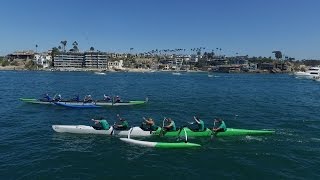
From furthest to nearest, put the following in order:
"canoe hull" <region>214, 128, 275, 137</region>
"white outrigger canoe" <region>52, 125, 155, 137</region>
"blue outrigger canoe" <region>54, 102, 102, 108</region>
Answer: "blue outrigger canoe" <region>54, 102, 102, 108</region>, "canoe hull" <region>214, 128, 275, 137</region>, "white outrigger canoe" <region>52, 125, 155, 137</region>

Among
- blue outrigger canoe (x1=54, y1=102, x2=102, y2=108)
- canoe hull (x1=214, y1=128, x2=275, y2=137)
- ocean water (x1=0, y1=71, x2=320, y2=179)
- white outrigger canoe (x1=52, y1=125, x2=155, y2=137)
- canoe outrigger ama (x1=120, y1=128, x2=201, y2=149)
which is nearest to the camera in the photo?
ocean water (x1=0, y1=71, x2=320, y2=179)

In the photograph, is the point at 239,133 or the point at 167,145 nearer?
the point at 167,145

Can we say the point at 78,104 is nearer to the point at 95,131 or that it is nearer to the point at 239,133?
the point at 95,131

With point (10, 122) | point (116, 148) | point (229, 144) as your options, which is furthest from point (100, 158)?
point (10, 122)

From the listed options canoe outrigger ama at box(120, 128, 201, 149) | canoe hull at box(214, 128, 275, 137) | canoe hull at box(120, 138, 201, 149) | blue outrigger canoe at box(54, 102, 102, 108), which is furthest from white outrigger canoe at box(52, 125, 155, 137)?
blue outrigger canoe at box(54, 102, 102, 108)

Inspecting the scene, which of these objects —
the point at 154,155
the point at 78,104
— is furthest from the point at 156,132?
the point at 78,104

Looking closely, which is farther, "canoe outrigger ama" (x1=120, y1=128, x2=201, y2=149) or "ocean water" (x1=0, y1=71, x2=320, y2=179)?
"canoe outrigger ama" (x1=120, y1=128, x2=201, y2=149)

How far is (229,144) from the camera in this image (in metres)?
31.5

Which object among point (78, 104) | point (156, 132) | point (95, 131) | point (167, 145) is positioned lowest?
point (167, 145)

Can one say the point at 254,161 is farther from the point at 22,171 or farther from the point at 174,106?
the point at 174,106

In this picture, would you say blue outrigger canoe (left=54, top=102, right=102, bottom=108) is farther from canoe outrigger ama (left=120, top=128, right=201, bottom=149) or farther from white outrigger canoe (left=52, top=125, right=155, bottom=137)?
canoe outrigger ama (left=120, top=128, right=201, bottom=149)

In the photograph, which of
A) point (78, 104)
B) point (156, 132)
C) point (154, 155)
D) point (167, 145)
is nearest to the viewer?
point (154, 155)

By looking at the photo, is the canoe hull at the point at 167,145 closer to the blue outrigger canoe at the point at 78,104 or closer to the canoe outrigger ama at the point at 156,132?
the canoe outrigger ama at the point at 156,132

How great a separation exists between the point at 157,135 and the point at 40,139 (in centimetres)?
1085
